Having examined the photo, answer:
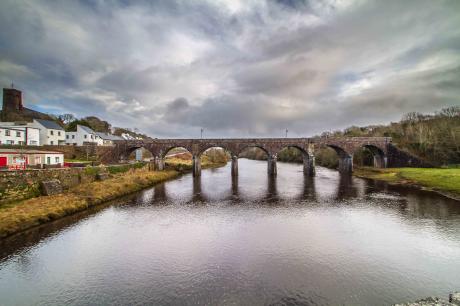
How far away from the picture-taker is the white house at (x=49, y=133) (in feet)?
185

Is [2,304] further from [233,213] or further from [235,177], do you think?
[235,177]

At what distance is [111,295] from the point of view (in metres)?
11.7

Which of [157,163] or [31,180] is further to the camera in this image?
[157,163]

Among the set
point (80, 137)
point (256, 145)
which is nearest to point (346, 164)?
point (256, 145)

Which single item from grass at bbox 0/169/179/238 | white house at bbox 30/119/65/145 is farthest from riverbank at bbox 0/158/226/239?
white house at bbox 30/119/65/145

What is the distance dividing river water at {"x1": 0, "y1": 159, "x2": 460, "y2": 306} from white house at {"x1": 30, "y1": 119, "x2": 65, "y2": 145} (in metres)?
42.8

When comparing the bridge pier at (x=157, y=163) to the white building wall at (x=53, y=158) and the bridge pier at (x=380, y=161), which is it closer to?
the white building wall at (x=53, y=158)

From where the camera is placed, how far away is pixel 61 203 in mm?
25875

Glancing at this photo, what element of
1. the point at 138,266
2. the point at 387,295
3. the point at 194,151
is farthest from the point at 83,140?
the point at 387,295

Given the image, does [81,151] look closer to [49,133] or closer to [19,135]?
[49,133]

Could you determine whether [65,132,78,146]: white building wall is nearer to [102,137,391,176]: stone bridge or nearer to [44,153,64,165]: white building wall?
[102,137,391,176]: stone bridge

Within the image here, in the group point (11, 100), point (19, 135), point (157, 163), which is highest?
point (11, 100)

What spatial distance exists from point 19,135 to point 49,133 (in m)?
7.89

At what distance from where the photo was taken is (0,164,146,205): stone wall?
80.5ft
